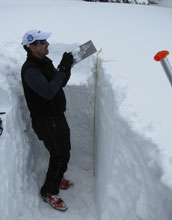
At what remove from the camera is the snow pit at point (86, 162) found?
149cm

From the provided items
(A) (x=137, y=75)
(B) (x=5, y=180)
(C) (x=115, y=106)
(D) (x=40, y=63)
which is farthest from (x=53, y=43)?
(B) (x=5, y=180)

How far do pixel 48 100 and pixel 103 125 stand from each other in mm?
684

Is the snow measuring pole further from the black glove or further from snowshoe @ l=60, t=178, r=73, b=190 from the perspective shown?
snowshoe @ l=60, t=178, r=73, b=190

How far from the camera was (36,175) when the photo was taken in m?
3.19

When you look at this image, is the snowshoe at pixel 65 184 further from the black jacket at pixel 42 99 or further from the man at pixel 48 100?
the black jacket at pixel 42 99

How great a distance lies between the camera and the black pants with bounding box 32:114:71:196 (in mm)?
2533

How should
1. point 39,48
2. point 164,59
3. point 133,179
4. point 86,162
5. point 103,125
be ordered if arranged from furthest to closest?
1. point 86,162
2. point 103,125
3. point 39,48
4. point 133,179
5. point 164,59

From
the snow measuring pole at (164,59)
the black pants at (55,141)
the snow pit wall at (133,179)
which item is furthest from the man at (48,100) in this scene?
the snow measuring pole at (164,59)

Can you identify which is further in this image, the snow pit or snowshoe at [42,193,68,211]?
snowshoe at [42,193,68,211]

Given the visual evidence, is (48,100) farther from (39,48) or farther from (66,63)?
(39,48)

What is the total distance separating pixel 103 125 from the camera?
8.45 feet

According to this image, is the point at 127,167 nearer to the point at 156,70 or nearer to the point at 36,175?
the point at 156,70

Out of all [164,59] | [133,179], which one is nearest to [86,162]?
[133,179]

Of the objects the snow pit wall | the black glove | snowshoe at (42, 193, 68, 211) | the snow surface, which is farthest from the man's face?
snowshoe at (42, 193, 68, 211)
